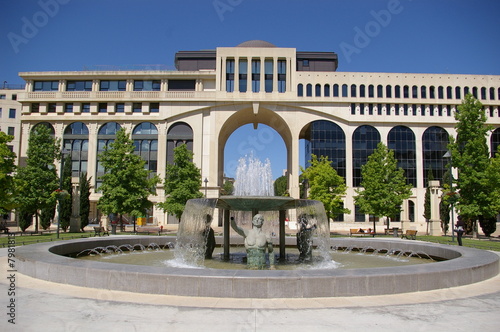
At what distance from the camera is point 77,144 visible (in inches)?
2178

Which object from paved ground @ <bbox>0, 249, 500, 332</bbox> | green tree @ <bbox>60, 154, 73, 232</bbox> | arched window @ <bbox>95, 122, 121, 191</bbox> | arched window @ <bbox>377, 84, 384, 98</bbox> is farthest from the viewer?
arched window @ <bbox>377, 84, 384, 98</bbox>

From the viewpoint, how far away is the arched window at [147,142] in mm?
54688

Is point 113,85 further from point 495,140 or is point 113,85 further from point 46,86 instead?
point 495,140

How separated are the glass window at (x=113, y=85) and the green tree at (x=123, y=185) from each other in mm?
22702

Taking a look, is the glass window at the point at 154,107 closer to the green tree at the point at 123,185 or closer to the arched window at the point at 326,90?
the green tree at the point at 123,185

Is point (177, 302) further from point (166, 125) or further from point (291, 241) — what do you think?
point (166, 125)

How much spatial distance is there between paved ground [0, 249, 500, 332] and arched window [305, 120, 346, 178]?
47031 millimetres

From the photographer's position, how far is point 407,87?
5556cm

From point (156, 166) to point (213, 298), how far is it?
48.1 metres

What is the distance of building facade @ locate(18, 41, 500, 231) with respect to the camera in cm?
5403

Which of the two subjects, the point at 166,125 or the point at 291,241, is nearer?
the point at 291,241

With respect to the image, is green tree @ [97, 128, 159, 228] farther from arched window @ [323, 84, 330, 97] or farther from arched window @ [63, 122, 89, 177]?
arched window @ [323, 84, 330, 97]

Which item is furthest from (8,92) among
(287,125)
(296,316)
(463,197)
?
(296,316)

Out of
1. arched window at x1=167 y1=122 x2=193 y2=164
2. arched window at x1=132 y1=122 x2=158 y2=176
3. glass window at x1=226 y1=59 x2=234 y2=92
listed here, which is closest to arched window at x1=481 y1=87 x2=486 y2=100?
glass window at x1=226 y1=59 x2=234 y2=92
